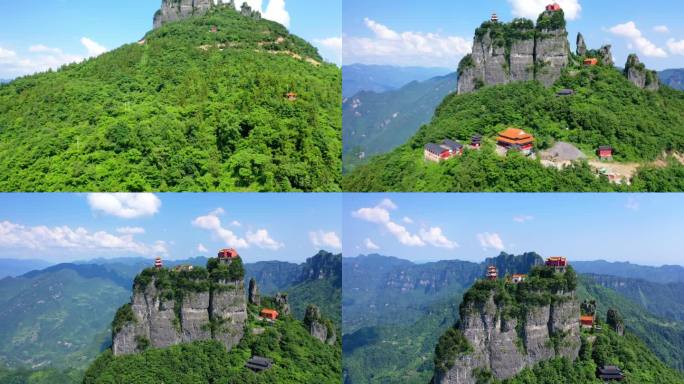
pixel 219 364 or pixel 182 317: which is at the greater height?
pixel 182 317

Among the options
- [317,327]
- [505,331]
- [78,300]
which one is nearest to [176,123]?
[317,327]

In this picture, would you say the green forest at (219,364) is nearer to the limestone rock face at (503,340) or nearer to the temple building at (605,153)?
the limestone rock face at (503,340)

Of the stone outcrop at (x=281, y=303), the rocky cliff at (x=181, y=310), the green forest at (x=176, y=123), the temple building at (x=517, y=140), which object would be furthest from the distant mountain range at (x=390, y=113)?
the rocky cliff at (x=181, y=310)

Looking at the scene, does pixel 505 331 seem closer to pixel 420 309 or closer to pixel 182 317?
pixel 182 317

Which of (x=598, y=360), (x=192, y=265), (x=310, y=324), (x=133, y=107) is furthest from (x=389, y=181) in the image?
(x=133, y=107)

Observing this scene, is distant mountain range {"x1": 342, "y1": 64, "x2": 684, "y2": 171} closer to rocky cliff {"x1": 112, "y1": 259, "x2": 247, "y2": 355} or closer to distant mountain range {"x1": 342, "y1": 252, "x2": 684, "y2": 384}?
distant mountain range {"x1": 342, "y1": 252, "x2": 684, "y2": 384}

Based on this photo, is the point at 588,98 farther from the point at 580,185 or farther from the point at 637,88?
the point at 580,185
